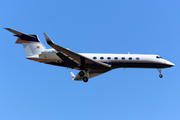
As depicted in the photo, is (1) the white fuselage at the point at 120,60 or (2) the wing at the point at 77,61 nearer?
(2) the wing at the point at 77,61

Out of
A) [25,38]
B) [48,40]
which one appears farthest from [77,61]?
[25,38]

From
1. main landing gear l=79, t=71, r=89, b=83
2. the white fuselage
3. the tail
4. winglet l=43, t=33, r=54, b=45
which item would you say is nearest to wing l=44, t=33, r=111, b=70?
main landing gear l=79, t=71, r=89, b=83

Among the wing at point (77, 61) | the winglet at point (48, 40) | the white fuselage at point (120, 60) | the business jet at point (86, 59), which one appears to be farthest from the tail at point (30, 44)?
the winglet at point (48, 40)

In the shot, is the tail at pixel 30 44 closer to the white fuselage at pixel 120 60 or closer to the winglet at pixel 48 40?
the white fuselage at pixel 120 60

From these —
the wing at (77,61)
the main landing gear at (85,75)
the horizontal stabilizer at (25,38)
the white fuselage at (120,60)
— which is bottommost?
the main landing gear at (85,75)

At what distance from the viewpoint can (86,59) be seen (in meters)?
26.8

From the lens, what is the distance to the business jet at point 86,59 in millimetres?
27250

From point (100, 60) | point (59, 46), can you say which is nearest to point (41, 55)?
point (59, 46)

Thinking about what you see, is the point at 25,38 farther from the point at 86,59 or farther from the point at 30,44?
the point at 86,59

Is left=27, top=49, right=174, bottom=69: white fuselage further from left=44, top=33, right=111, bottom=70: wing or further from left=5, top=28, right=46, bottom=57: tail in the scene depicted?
left=44, top=33, right=111, bottom=70: wing

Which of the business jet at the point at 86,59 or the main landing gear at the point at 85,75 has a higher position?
the business jet at the point at 86,59

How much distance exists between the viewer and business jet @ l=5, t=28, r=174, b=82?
27.2m

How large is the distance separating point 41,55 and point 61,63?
2.34 meters

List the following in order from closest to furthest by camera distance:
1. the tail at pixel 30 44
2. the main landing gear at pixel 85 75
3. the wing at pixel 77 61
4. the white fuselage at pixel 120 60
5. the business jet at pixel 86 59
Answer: the wing at pixel 77 61
the business jet at pixel 86 59
the white fuselage at pixel 120 60
the main landing gear at pixel 85 75
the tail at pixel 30 44
